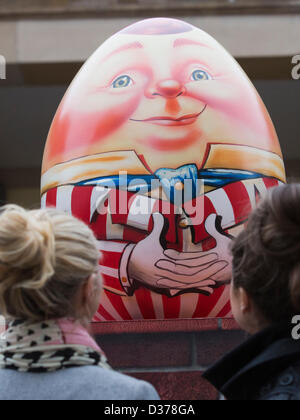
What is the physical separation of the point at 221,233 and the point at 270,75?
505 cm

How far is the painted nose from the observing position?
2.93 meters

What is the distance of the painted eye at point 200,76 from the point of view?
2998 millimetres

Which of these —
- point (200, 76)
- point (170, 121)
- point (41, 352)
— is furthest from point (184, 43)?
point (41, 352)

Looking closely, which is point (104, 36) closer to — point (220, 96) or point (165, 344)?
point (220, 96)

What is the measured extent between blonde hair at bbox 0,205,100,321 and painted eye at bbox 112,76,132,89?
149cm

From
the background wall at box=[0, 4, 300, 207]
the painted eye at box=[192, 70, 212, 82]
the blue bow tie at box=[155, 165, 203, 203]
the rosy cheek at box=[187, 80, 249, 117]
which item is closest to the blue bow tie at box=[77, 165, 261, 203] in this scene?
the blue bow tie at box=[155, 165, 203, 203]

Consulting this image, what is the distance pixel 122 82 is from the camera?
118 inches

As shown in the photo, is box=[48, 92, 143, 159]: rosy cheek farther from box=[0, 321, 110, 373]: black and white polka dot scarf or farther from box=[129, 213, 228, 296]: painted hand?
box=[0, 321, 110, 373]: black and white polka dot scarf

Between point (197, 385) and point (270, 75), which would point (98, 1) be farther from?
point (197, 385)

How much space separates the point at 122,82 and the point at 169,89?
0.77ft

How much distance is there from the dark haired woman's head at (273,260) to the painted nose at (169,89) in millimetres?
1444

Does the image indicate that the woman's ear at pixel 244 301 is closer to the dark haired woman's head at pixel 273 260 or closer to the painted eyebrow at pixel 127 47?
the dark haired woman's head at pixel 273 260

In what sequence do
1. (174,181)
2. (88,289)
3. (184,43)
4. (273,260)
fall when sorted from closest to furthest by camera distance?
(273,260)
(88,289)
(174,181)
(184,43)

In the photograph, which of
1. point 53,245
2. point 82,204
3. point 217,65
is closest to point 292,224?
point 53,245
